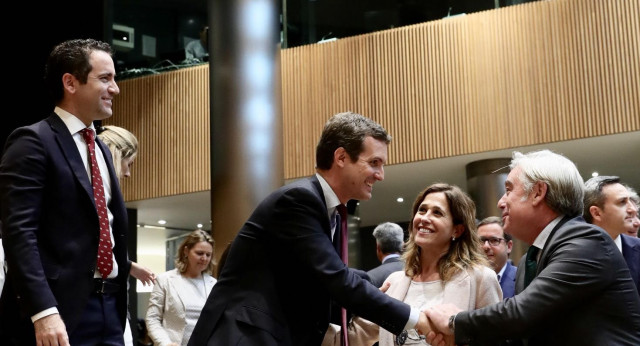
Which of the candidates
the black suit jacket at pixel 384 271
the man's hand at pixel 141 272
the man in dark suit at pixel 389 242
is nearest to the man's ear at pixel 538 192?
the man's hand at pixel 141 272

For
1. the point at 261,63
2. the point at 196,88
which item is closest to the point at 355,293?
the point at 261,63

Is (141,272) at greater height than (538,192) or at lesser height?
lesser

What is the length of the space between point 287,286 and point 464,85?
730 cm

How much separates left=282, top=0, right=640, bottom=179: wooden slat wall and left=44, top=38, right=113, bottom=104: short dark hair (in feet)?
23.0

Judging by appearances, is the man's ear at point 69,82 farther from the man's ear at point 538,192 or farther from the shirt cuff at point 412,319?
the man's ear at point 538,192

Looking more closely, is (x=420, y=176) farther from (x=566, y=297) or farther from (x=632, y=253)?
(x=566, y=297)

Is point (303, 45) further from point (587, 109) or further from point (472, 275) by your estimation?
point (472, 275)

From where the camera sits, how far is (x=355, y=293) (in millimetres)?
2707

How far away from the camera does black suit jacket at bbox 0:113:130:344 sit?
2518mm

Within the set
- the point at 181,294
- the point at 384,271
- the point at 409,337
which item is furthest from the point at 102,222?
the point at 181,294

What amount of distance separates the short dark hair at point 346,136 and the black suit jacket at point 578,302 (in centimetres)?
78

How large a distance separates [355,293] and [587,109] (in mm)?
6960

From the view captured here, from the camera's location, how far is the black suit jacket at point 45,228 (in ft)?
8.26

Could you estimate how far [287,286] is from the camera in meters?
2.70
